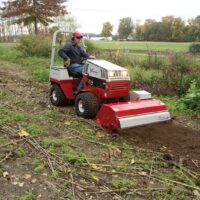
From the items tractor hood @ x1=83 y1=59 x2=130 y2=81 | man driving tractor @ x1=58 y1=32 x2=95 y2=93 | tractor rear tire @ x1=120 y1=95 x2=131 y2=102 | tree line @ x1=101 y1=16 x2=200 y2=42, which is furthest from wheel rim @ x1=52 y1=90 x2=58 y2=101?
tree line @ x1=101 y1=16 x2=200 y2=42

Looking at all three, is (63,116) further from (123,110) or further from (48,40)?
(48,40)

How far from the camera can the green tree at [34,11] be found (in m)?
27.1

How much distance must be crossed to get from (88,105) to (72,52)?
1629 mm

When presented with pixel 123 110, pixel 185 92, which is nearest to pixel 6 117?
pixel 123 110

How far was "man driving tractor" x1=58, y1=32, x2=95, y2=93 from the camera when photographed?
26.3ft

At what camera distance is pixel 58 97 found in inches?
331

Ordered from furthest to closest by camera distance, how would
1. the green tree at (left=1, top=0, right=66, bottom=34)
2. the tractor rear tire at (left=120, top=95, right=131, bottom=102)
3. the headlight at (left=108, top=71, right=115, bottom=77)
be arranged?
the green tree at (left=1, top=0, right=66, bottom=34) < the tractor rear tire at (left=120, top=95, right=131, bottom=102) < the headlight at (left=108, top=71, right=115, bottom=77)

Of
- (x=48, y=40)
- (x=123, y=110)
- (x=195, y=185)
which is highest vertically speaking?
(x=48, y=40)

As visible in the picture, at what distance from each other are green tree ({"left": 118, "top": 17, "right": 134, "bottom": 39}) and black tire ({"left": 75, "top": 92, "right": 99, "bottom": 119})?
7658 centimetres

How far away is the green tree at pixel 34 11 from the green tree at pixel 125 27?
182 ft

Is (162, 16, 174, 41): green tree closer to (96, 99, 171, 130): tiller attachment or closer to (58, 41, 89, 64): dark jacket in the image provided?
(58, 41, 89, 64): dark jacket

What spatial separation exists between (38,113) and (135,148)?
2.71 metres

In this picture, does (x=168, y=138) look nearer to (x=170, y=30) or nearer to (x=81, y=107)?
(x=81, y=107)

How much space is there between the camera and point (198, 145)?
6.05 meters
